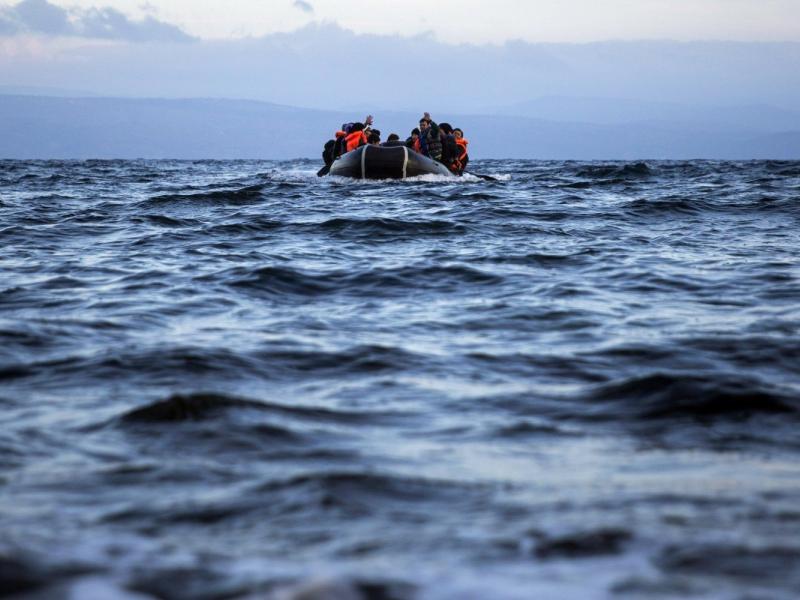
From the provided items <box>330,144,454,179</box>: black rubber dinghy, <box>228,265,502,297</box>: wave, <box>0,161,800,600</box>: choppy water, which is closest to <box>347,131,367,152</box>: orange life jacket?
<box>330,144,454,179</box>: black rubber dinghy

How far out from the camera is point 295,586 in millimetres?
2654

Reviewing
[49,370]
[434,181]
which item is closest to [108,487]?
[49,370]

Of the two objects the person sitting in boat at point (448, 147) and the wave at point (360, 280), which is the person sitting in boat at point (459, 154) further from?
the wave at point (360, 280)

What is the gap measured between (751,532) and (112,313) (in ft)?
18.1

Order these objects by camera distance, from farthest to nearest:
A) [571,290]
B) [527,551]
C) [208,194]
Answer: [208,194], [571,290], [527,551]

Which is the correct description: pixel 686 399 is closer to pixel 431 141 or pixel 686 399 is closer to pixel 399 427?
pixel 399 427

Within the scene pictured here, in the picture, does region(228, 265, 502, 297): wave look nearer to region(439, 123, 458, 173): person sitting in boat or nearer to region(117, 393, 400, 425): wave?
region(117, 393, 400, 425): wave

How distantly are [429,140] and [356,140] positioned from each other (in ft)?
7.22

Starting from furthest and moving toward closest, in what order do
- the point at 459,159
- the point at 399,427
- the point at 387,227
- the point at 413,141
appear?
the point at 459,159 → the point at 413,141 → the point at 387,227 → the point at 399,427

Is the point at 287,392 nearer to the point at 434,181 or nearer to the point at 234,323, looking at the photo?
the point at 234,323

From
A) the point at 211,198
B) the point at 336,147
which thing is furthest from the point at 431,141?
the point at 211,198

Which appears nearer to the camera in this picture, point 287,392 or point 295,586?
point 295,586

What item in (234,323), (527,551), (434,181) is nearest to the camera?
(527,551)

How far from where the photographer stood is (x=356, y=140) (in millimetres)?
26359
